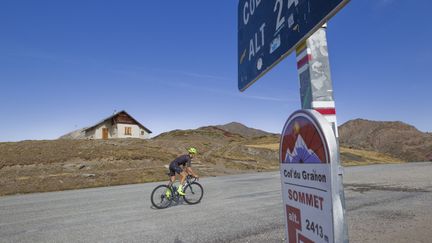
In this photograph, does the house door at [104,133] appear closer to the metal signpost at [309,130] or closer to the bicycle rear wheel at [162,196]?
the bicycle rear wheel at [162,196]

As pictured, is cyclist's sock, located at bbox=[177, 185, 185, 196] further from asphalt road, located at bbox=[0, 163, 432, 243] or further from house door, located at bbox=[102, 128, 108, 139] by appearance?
house door, located at bbox=[102, 128, 108, 139]

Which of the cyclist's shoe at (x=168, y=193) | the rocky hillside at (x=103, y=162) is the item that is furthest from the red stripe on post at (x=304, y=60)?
the rocky hillside at (x=103, y=162)

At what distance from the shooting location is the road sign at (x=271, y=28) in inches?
53.3

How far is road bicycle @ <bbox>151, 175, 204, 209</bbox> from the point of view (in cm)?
1145

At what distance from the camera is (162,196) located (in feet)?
37.9

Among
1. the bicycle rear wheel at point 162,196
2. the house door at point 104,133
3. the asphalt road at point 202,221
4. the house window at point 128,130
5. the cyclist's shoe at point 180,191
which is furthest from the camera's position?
the house window at point 128,130

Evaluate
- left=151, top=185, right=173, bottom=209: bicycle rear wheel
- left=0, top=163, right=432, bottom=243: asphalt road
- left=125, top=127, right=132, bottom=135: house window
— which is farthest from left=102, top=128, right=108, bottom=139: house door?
left=151, top=185, right=173, bottom=209: bicycle rear wheel

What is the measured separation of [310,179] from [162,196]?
10753 mm

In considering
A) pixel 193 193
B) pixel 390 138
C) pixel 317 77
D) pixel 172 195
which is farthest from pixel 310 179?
pixel 390 138

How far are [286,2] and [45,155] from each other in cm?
3534

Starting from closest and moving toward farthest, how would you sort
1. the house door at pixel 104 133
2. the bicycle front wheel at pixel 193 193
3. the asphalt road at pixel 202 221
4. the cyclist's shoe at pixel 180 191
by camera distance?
the asphalt road at pixel 202 221, the cyclist's shoe at pixel 180 191, the bicycle front wheel at pixel 193 193, the house door at pixel 104 133

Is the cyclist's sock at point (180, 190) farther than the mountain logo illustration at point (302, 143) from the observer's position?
Yes

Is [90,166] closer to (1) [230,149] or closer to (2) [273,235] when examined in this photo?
(1) [230,149]

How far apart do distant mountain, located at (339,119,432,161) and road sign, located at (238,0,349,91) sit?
83.9m
